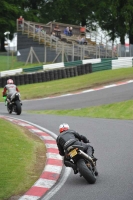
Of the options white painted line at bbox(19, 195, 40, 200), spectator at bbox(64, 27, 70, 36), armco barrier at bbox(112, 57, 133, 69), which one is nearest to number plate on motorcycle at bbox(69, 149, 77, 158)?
white painted line at bbox(19, 195, 40, 200)

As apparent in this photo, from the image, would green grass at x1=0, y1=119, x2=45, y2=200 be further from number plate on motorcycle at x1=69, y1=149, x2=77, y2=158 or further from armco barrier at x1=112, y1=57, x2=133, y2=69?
armco barrier at x1=112, y1=57, x2=133, y2=69

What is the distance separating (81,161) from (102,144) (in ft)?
13.5

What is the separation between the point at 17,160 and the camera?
11555 millimetres

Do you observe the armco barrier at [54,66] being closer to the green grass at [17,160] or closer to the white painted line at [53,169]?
the green grass at [17,160]

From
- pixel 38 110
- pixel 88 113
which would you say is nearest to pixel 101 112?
pixel 88 113

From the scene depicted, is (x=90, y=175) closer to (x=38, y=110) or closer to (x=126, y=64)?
(x=38, y=110)

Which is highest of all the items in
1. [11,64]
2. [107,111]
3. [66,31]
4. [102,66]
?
[66,31]

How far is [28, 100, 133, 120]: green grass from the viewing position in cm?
2162

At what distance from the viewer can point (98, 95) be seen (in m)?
27.5

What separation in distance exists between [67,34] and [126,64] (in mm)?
9209

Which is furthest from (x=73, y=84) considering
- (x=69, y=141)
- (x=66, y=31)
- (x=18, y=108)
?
(x=69, y=141)

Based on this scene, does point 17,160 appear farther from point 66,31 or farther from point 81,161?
point 66,31

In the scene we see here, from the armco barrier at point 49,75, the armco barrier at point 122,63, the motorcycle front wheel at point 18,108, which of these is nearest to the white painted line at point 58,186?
the motorcycle front wheel at point 18,108

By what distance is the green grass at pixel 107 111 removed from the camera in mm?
21622
